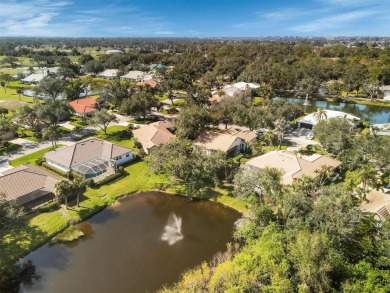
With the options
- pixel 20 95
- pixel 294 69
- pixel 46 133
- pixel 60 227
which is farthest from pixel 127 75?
pixel 60 227

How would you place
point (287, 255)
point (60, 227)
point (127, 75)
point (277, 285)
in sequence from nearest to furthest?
point (277, 285) < point (287, 255) < point (60, 227) < point (127, 75)

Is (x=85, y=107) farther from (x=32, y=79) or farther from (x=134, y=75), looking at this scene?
(x=134, y=75)

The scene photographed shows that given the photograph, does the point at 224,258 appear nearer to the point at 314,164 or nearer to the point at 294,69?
the point at 314,164

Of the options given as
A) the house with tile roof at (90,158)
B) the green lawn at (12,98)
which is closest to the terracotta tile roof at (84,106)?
the green lawn at (12,98)

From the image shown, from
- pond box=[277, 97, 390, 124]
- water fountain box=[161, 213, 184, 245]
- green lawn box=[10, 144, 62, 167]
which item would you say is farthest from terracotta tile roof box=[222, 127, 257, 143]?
pond box=[277, 97, 390, 124]

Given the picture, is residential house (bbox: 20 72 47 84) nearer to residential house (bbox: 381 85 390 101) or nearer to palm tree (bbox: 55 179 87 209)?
palm tree (bbox: 55 179 87 209)
